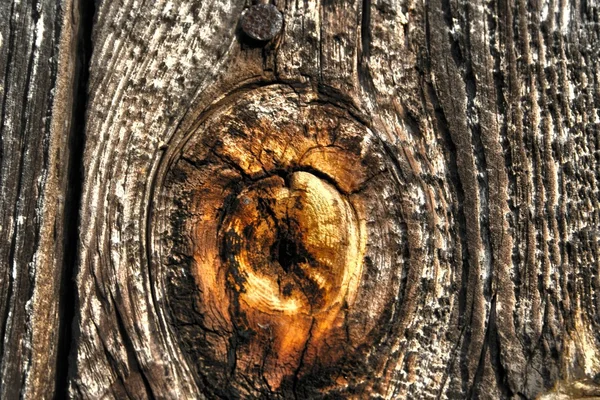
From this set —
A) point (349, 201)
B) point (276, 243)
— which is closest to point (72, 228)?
point (276, 243)

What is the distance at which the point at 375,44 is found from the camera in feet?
3.75

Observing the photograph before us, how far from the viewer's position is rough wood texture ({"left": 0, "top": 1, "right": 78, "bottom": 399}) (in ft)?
3.70

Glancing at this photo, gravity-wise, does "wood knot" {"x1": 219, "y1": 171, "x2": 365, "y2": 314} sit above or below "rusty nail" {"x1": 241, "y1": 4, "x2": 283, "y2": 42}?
below

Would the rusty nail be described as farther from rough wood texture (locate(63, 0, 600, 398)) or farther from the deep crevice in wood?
the deep crevice in wood

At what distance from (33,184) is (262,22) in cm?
48

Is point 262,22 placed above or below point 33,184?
above

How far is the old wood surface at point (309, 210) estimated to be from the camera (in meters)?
1.11

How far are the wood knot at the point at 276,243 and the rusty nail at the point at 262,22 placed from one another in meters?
0.09

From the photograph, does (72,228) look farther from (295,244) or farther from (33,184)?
(295,244)

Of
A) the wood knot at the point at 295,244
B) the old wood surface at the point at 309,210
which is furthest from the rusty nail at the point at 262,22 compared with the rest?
the wood knot at the point at 295,244

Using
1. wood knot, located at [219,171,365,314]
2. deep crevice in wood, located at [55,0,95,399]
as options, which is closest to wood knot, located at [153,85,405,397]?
wood knot, located at [219,171,365,314]

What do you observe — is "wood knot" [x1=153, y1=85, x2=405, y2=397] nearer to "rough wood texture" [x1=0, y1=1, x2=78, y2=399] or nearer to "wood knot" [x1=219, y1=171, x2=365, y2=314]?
"wood knot" [x1=219, y1=171, x2=365, y2=314]

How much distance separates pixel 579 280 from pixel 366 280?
363 mm

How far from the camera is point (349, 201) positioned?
112cm
